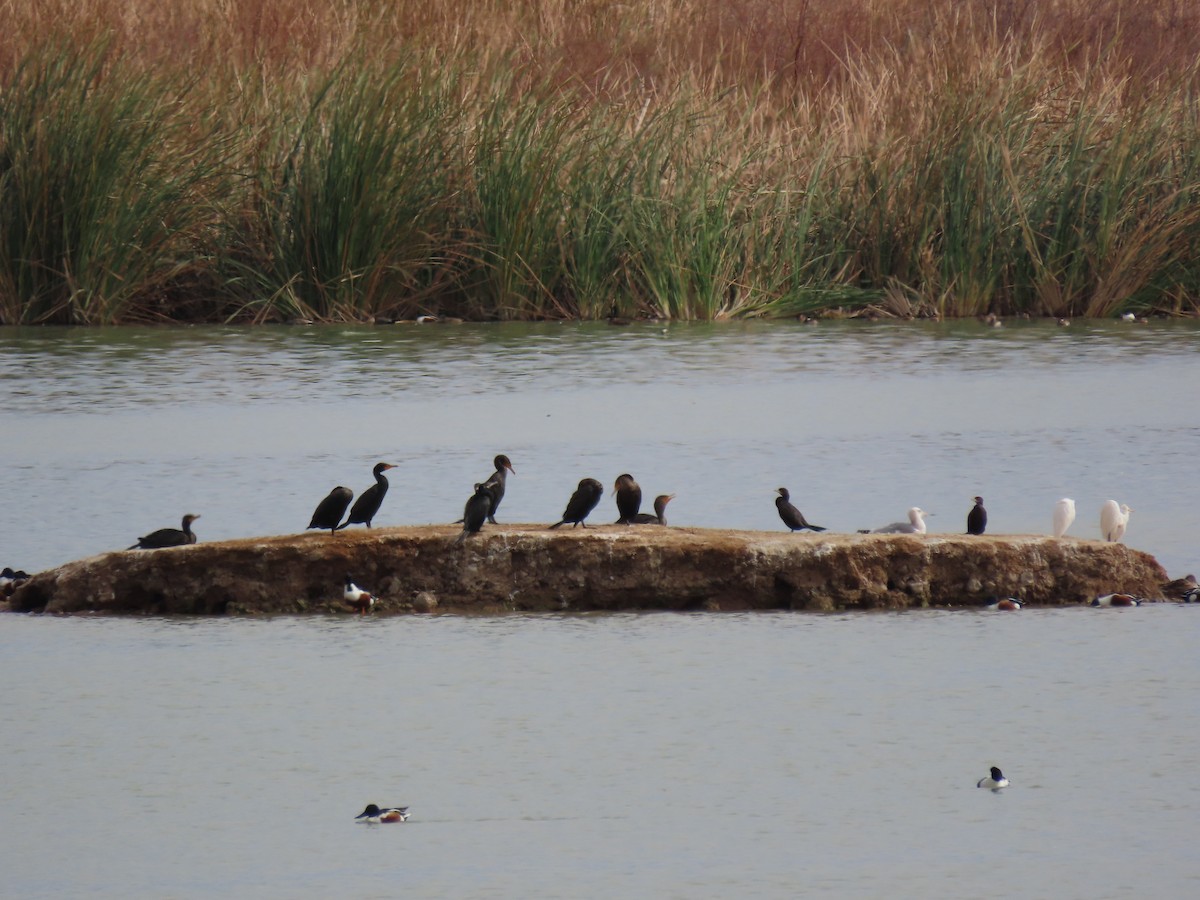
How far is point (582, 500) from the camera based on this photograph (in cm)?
764

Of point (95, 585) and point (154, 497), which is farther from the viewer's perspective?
point (154, 497)

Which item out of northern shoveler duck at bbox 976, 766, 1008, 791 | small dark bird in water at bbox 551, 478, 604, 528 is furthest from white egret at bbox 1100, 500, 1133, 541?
northern shoveler duck at bbox 976, 766, 1008, 791

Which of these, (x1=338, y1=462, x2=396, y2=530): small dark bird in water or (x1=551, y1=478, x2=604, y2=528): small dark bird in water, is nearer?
(x1=551, y1=478, x2=604, y2=528): small dark bird in water

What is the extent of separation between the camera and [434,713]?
237 inches

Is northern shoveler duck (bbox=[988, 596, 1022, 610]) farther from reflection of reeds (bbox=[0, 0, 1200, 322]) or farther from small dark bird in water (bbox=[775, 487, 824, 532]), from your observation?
reflection of reeds (bbox=[0, 0, 1200, 322])

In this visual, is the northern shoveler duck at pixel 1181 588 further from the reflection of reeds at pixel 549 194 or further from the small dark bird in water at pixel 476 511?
the reflection of reeds at pixel 549 194

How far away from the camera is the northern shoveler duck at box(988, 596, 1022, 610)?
23.7 feet

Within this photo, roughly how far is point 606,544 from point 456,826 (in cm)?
237

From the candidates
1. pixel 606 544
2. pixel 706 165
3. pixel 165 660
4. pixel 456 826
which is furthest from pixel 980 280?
pixel 456 826

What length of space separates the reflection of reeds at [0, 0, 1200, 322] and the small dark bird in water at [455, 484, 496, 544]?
25.4ft

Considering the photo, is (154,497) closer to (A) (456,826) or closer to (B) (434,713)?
(B) (434,713)

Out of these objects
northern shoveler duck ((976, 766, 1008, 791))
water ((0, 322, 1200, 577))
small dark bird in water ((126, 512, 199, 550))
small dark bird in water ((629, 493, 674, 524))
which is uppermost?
northern shoveler duck ((976, 766, 1008, 791))

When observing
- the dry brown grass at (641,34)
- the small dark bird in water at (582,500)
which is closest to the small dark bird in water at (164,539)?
the small dark bird in water at (582,500)

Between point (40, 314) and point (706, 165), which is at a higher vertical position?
point (706, 165)
